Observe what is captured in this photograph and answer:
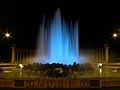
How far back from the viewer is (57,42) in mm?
29672

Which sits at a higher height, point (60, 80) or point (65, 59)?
point (65, 59)

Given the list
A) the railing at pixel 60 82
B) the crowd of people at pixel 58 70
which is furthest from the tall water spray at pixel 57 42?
the railing at pixel 60 82

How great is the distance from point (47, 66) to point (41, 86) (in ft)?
13.9

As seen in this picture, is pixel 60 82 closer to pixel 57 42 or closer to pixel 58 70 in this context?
pixel 58 70

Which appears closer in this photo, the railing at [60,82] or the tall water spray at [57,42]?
the railing at [60,82]

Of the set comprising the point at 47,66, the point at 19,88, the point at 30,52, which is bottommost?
the point at 19,88

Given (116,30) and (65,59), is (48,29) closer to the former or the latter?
(65,59)

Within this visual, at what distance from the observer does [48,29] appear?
31.5 meters

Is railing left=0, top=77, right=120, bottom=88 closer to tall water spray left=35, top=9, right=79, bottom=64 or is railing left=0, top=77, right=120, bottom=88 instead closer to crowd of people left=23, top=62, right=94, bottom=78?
crowd of people left=23, top=62, right=94, bottom=78

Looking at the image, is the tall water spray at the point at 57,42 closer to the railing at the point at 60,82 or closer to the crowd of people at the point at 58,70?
the crowd of people at the point at 58,70

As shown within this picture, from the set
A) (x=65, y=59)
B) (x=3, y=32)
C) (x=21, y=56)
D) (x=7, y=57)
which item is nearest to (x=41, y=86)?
(x=65, y=59)

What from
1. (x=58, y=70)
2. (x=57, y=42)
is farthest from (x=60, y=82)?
(x=57, y=42)

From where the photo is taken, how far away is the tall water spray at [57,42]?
94.7 ft

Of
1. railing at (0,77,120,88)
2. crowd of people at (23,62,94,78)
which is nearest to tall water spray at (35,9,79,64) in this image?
crowd of people at (23,62,94,78)
